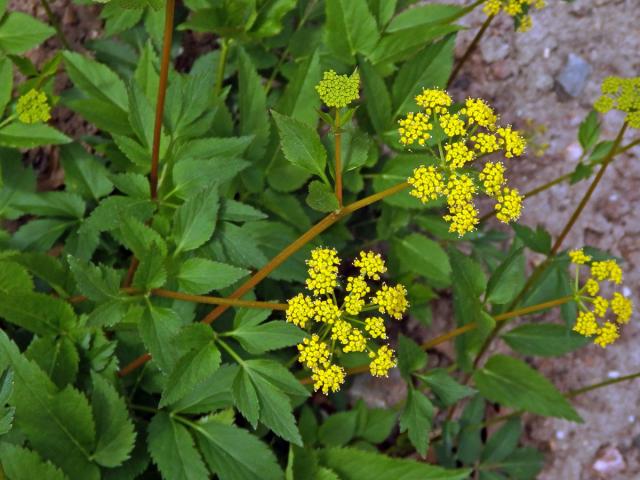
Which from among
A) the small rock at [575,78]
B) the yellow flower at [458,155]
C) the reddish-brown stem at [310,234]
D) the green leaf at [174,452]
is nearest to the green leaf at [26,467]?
the green leaf at [174,452]

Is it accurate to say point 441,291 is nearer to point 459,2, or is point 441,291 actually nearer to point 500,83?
point 500,83

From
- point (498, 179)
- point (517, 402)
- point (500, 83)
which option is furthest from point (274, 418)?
point (500, 83)

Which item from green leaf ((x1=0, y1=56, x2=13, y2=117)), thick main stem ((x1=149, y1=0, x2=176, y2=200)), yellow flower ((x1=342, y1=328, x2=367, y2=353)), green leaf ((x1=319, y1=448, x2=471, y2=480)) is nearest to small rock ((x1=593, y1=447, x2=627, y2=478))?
green leaf ((x1=319, y1=448, x2=471, y2=480))

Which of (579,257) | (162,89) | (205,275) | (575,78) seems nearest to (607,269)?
(579,257)

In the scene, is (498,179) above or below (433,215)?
above

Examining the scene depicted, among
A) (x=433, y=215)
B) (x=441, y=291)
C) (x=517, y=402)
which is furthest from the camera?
(x=441, y=291)

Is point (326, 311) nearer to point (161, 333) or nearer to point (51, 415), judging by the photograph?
point (161, 333)
